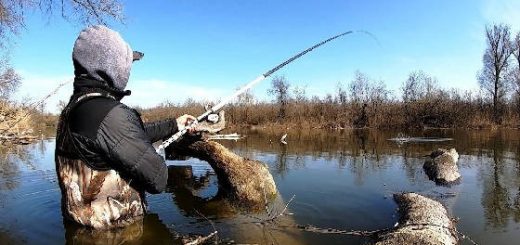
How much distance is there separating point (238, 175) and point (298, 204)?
1.27m

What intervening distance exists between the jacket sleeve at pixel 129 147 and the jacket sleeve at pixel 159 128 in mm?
903

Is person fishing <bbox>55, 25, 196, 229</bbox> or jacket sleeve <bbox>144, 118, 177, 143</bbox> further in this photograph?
jacket sleeve <bbox>144, 118, 177, 143</bbox>

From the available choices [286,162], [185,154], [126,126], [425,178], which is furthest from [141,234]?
[286,162]

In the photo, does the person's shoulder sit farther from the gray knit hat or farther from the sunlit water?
the sunlit water

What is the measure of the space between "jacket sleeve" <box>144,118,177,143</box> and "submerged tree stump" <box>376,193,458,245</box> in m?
3.64

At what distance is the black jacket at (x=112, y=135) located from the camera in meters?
2.20

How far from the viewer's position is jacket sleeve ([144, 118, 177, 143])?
3.25m

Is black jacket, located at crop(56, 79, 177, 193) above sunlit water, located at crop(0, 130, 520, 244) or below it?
above

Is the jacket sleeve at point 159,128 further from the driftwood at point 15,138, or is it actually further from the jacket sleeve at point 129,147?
the driftwood at point 15,138

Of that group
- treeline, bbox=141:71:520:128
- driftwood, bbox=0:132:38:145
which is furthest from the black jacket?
treeline, bbox=141:71:520:128

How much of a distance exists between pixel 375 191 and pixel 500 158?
8927mm

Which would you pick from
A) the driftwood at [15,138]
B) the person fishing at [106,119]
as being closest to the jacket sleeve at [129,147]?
the person fishing at [106,119]

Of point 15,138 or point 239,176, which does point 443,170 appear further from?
point 15,138

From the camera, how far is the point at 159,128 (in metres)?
3.30
